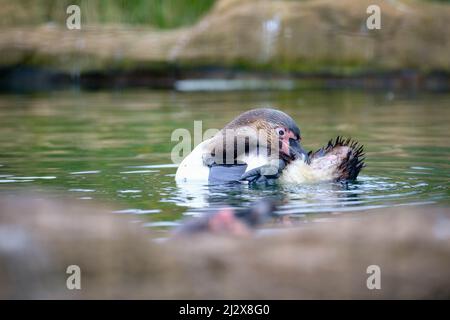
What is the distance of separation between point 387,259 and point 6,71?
1917 cm

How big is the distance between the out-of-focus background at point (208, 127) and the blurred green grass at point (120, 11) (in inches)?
1.4

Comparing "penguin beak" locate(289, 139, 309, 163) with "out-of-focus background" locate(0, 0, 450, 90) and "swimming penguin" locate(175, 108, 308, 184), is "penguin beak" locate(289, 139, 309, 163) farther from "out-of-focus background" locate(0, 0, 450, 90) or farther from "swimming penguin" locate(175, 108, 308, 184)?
"out-of-focus background" locate(0, 0, 450, 90)

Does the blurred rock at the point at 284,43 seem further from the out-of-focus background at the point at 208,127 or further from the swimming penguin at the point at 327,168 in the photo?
the swimming penguin at the point at 327,168

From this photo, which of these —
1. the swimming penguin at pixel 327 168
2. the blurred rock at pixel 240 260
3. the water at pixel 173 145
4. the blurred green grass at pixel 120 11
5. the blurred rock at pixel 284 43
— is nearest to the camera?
the blurred rock at pixel 240 260

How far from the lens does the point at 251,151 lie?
7.29 meters

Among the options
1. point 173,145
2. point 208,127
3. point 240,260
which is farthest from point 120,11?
point 240,260

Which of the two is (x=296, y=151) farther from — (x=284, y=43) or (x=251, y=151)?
(x=284, y=43)

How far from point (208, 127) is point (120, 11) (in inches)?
469

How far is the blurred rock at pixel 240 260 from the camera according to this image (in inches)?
120

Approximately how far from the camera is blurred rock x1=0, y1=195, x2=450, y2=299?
10.0 ft

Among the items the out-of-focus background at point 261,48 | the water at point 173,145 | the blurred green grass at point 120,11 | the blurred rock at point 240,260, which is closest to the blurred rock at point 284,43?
the out-of-focus background at point 261,48

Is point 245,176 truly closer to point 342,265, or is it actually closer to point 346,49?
point 342,265

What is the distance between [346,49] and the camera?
19.0 m

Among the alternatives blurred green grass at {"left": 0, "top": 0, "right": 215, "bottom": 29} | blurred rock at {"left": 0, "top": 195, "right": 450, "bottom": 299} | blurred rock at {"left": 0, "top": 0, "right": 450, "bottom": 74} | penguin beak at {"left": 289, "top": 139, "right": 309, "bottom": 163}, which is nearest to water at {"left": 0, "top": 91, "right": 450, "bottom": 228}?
penguin beak at {"left": 289, "top": 139, "right": 309, "bottom": 163}
